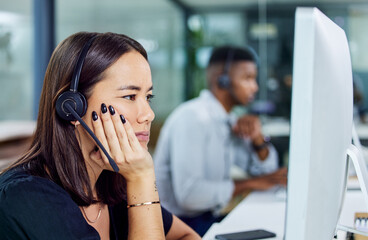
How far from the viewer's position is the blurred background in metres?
2.65

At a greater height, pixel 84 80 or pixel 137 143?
pixel 84 80

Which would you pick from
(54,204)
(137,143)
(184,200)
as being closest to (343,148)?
(137,143)

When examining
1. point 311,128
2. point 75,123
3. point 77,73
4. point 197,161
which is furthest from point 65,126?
point 197,161

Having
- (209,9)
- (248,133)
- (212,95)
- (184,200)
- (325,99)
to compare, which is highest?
(209,9)

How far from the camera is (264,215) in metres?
1.58

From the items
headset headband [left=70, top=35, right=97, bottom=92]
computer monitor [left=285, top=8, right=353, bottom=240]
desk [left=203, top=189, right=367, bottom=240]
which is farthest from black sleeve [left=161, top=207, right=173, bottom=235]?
computer monitor [left=285, top=8, right=353, bottom=240]

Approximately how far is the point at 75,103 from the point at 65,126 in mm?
84

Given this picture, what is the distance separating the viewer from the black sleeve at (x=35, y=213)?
33.4 inches

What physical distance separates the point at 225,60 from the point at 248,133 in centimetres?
49

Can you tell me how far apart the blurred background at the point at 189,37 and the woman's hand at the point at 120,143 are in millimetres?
1706

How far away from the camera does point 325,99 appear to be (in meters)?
0.68

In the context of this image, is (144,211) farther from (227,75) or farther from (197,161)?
(227,75)

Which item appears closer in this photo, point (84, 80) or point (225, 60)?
point (84, 80)

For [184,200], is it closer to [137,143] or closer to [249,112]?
[137,143]
